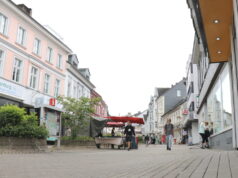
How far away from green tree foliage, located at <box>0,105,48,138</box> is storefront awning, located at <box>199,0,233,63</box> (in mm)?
7841

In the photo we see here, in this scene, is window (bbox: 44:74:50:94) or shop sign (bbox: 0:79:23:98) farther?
window (bbox: 44:74:50:94)

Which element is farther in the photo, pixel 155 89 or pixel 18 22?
pixel 155 89

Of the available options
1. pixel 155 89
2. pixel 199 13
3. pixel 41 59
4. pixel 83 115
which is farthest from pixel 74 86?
pixel 155 89

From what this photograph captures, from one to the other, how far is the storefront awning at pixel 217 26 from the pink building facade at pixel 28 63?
10353 millimetres

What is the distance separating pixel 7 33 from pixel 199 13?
16778mm

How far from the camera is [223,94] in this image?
16125 millimetres

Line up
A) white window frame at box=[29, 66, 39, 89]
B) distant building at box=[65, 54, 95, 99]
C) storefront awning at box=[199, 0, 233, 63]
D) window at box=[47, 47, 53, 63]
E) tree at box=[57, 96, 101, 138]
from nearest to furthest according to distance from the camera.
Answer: storefront awning at box=[199, 0, 233, 63] → tree at box=[57, 96, 101, 138] → white window frame at box=[29, 66, 39, 89] → window at box=[47, 47, 53, 63] → distant building at box=[65, 54, 95, 99]

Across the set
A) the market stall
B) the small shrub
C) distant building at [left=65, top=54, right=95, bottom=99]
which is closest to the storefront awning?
the small shrub

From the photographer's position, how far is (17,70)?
23516 mm

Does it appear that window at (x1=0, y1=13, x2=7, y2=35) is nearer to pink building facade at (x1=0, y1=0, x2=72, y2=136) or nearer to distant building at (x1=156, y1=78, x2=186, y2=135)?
pink building facade at (x1=0, y1=0, x2=72, y2=136)

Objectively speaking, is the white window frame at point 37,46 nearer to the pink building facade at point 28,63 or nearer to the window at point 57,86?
the pink building facade at point 28,63

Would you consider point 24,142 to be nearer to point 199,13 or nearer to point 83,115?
point 199,13

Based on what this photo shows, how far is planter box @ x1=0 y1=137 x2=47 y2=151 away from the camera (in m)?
11.1

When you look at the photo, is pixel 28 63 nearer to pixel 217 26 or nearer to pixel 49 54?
pixel 49 54
